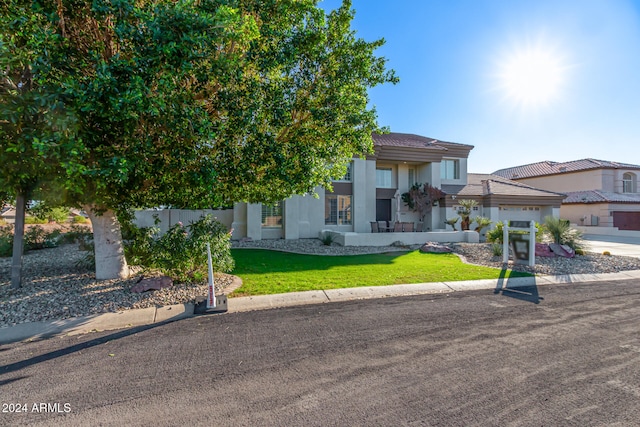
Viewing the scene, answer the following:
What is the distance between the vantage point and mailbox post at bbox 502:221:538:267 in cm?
1056

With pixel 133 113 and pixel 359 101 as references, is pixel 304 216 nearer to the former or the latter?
pixel 359 101

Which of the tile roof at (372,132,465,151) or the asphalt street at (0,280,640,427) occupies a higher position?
the tile roof at (372,132,465,151)

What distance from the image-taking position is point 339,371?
3773 mm

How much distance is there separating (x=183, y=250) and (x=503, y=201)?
22.7m

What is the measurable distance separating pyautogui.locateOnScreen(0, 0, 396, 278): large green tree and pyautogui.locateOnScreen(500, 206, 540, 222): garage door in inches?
761

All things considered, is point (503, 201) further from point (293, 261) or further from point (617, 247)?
point (293, 261)

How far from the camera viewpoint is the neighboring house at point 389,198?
18812mm

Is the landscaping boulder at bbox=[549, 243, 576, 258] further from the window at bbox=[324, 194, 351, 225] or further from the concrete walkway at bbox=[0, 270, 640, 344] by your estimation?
the window at bbox=[324, 194, 351, 225]

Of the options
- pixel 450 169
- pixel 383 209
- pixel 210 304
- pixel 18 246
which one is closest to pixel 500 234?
pixel 383 209

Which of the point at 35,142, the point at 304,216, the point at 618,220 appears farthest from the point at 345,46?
the point at 618,220

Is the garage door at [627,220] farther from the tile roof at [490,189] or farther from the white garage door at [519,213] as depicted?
the white garage door at [519,213]

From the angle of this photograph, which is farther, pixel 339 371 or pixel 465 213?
pixel 465 213

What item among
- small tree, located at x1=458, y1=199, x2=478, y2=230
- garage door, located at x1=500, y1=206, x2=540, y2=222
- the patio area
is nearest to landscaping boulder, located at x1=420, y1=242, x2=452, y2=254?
the patio area

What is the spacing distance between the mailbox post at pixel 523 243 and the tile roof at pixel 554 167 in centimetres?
2895
